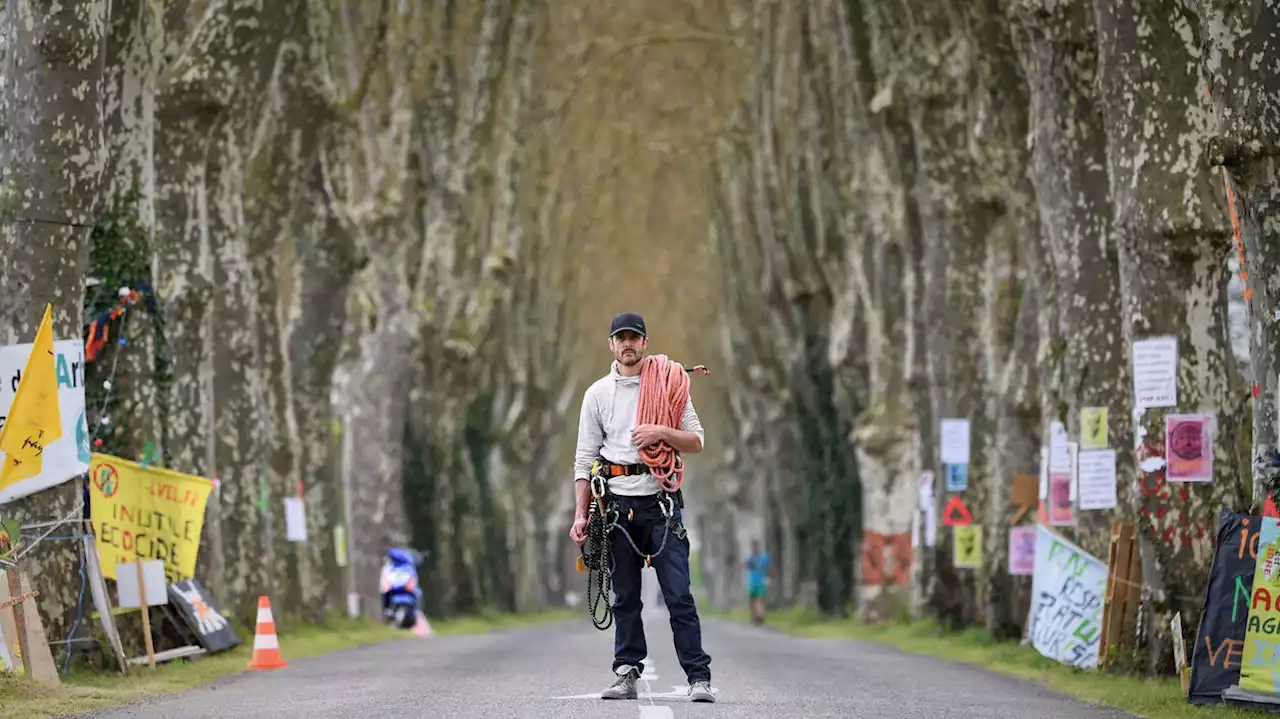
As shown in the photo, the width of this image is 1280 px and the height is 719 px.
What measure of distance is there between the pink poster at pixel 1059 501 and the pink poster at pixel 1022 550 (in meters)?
2.24

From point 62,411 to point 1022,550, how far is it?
39.6 ft

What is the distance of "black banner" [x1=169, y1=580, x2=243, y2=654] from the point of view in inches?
719

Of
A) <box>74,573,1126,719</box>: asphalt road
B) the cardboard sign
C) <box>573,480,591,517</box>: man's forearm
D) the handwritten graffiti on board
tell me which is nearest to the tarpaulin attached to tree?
<box>74,573,1126,719</box>: asphalt road

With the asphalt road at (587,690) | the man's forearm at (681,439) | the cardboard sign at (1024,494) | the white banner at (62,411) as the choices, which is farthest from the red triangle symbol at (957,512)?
the man's forearm at (681,439)

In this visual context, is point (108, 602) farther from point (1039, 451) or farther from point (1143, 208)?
point (1039, 451)

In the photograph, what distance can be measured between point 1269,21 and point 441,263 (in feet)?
82.6

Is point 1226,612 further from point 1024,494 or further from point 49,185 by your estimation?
point 1024,494

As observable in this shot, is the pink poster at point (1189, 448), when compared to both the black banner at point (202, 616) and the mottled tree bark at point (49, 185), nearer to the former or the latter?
the mottled tree bark at point (49, 185)

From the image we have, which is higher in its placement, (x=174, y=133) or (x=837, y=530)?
A: (x=174, y=133)

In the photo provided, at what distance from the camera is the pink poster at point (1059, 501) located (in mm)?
20688

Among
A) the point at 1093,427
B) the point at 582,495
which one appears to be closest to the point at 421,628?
the point at 1093,427

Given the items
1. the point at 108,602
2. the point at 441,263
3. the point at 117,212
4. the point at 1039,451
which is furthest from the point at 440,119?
the point at 108,602

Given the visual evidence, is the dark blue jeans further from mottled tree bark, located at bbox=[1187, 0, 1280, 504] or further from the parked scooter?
the parked scooter

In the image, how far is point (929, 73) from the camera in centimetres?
2773
